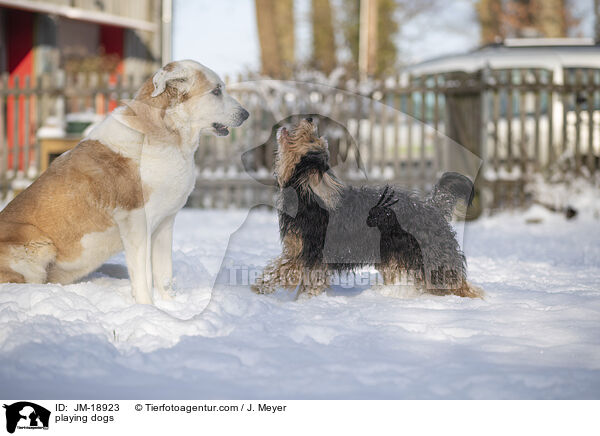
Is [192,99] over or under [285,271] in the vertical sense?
over

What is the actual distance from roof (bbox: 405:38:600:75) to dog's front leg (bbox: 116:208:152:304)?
6.73 meters

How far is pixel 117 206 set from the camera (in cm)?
344

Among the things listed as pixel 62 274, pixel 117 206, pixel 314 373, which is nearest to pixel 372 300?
pixel 314 373

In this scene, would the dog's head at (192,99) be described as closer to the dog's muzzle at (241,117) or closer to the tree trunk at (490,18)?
the dog's muzzle at (241,117)

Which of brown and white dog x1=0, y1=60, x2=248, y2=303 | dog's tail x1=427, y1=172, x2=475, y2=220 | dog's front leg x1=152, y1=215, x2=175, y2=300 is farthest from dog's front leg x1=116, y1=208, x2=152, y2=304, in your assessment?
dog's tail x1=427, y1=172, x2=475, y2=220

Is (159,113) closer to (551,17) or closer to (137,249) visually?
(137,249)

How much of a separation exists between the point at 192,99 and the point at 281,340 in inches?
54.5

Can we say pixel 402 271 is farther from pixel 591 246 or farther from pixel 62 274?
pixel 591 246

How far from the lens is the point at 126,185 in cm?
342

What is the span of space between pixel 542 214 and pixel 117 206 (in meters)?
6.64

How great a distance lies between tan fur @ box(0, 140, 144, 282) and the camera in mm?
3432
